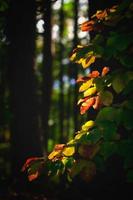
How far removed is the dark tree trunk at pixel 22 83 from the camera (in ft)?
31.1

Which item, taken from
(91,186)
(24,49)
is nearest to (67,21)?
(24,49)

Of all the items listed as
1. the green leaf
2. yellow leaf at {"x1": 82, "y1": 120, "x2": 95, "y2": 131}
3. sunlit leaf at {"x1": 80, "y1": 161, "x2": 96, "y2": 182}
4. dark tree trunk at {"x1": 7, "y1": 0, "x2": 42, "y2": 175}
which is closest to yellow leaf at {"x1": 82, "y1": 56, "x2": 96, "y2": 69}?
the green leaf

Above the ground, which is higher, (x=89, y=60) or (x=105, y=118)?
(x=89, y=60)

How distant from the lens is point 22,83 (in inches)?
383

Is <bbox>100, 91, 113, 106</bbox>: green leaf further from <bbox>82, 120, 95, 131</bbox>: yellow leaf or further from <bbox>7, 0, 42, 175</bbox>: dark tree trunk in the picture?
<bbox>7, 0, 42, 175</bbox>: dark tree trunk

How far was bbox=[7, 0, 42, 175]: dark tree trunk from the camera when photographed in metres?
9.48

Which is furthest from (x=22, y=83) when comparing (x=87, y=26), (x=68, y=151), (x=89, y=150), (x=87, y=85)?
(x=89, y=150)

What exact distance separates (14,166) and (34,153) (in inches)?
26.3

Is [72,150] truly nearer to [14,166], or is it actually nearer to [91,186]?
[91,186]

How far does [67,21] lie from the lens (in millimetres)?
27188

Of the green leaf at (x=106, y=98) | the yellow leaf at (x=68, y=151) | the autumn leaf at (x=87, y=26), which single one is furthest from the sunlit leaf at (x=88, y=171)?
the autumn leaf at (x=87, y=26)

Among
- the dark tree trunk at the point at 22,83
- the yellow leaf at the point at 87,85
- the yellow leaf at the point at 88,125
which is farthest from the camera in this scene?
the dark tree trunk at the point at 22,83

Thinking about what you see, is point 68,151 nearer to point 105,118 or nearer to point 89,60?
point 105,118

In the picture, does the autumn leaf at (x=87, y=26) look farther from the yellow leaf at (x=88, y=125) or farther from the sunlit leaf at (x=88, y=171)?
the sunlit leaf at (x=88, y=171)
